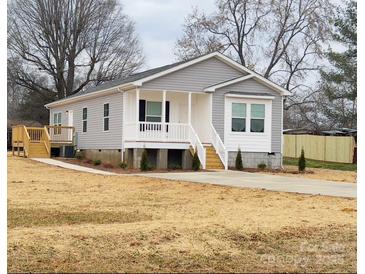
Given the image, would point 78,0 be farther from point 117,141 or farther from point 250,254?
point 250,254

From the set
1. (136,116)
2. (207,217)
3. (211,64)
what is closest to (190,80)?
(211,64)

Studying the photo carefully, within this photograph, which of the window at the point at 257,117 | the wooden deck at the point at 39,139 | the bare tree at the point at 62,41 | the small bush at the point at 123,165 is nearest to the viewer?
the small bush at the point at 123,165

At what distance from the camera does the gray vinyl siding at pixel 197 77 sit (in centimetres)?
2241

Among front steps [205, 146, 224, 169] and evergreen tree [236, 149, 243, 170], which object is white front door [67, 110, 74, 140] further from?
evergreen tree [236, 149, 243, 170]

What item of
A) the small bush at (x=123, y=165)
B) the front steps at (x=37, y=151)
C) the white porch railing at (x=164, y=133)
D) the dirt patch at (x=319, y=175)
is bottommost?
the dirt patch at (x=319, y=175)

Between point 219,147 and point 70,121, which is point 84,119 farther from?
point 219,147

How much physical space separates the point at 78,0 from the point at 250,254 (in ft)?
128

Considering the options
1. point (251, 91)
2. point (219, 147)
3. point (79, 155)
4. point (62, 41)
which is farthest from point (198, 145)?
point (62, 41)

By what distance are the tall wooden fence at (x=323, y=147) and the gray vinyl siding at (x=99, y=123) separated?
46.1 ft

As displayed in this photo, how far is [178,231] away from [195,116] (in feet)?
56.0

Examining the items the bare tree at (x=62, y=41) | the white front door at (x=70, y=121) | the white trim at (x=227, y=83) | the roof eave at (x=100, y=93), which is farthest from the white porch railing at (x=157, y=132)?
the bare tree at (x=62, y=41)

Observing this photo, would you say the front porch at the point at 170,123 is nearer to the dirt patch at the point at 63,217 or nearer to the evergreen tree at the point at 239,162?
the evergreen tree at the point at 239,162

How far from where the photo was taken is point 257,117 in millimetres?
23531

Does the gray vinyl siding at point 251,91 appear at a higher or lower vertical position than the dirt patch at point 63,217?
higher
